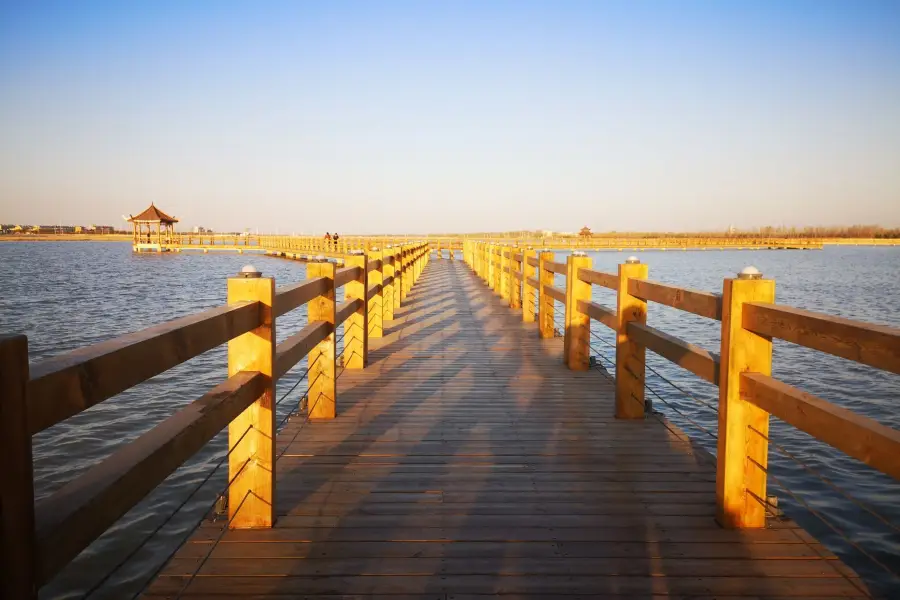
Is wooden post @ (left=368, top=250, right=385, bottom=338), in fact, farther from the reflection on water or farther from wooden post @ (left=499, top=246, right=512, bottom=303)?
wooden post @ (left=499, top=246, right=512, bottom=303)

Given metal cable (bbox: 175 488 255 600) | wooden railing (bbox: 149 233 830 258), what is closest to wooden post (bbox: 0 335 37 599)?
metal cable (bbox: 175 488 255 600)

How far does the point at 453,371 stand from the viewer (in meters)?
6.83

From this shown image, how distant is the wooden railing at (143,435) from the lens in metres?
1.40

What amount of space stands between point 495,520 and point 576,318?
3801 mm

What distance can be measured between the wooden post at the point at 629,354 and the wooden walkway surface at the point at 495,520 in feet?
0.49

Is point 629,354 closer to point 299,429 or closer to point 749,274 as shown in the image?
point 749,274

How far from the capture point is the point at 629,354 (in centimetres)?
495

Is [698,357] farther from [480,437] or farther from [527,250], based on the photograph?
[527,250]

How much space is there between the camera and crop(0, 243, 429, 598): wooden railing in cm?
140

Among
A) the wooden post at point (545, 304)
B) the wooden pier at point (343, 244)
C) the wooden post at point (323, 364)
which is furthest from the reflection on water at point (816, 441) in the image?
the wooden pier at point (343, 244)

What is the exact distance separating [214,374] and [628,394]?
7.26 meters

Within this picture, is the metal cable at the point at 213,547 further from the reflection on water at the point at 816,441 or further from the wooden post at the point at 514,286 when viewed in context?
the wooden post at the point at 514,286

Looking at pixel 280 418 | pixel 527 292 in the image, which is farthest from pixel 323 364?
pixel 527 292

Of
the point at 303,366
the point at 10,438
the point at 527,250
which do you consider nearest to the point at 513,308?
the point at 527,250
